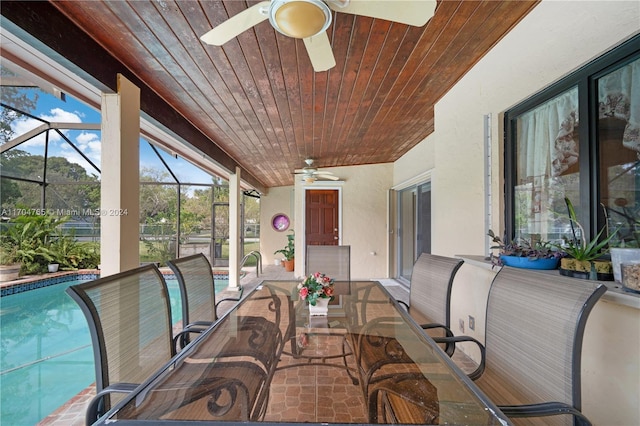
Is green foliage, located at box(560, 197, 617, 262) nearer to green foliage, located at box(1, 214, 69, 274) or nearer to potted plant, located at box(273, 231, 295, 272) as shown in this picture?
potted plant, located at box(273, 231, 295, 272)

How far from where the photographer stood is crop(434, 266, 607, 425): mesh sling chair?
97 cm

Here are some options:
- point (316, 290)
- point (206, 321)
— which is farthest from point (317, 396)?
point (206, 321)

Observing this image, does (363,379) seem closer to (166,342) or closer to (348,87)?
(166,342)

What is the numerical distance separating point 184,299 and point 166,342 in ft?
1.16

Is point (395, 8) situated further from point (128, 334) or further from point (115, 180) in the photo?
point (115, 180)

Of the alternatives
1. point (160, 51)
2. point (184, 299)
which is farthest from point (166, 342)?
point (160, 51)

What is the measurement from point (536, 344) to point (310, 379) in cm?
92

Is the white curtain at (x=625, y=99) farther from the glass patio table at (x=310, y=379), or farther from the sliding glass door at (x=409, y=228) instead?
the sliding glass door at (x=409, y=228)

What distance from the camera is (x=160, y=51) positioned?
1953mm

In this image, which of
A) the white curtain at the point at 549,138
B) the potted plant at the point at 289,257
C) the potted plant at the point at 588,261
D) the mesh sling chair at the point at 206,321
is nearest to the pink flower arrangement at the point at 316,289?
the mesh sling chair at the point at 206,321

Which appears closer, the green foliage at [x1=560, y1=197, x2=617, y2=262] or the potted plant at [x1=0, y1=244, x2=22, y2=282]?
the green foliage at [x1=560, y1=197, x2=617, y2=262]

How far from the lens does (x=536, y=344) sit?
114 cm

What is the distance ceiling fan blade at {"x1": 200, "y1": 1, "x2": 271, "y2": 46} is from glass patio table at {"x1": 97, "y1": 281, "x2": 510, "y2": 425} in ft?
4.80

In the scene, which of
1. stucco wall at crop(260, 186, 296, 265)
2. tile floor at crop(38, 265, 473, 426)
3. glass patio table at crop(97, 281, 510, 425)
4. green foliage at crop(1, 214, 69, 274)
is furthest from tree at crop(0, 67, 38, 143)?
tile floor at crop(38, 265, 473, 426)
